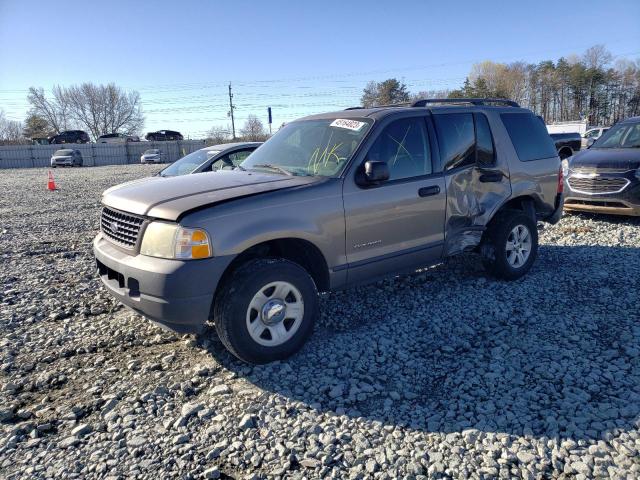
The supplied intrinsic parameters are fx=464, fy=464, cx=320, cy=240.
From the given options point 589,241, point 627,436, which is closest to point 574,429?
point 627,436

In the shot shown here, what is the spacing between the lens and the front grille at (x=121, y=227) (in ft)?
11.6

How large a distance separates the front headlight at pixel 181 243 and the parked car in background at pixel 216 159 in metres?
5.27

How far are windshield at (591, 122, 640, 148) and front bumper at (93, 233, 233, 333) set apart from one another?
8.60 meters

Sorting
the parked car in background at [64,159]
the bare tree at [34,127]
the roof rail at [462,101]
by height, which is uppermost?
the bare tree at [34,127]

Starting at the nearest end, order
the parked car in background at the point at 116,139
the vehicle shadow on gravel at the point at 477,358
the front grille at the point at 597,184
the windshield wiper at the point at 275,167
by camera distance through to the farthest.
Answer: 1. the vehicle shadow on gravel at the point at 477,358
2. the windshield wiper at the point at 275,167
3. the front grille at the point at 597,184
4. the parked car in background at the point at 116,139

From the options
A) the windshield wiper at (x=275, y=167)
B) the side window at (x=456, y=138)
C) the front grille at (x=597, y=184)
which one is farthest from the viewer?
the front grille at (x=597, y=184)

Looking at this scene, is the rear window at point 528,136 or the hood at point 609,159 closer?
the rear window at point 528,136

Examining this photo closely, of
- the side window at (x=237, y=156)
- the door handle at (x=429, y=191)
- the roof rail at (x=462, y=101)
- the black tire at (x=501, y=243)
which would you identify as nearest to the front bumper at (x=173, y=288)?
the door handle at (x=429, y=191)

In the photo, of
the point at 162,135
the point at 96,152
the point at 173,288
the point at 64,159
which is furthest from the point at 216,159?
the point at 162,135

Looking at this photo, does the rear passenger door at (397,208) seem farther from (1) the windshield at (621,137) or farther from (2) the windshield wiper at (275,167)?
(1) the windshield at (621,137)

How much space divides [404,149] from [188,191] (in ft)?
6.67

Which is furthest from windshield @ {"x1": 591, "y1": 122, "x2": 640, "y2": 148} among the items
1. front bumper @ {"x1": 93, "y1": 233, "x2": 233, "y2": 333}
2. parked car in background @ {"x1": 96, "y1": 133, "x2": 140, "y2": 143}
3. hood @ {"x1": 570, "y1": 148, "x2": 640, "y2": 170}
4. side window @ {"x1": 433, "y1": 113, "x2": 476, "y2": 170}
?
parked car in background @ {"x1": 96, "y1": 133, "x2": 140, "y2": 143}

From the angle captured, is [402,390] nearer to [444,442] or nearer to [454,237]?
[444,442]

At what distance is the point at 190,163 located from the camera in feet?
29.5
